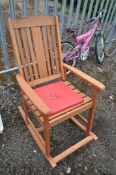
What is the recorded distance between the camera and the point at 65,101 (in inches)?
81.7

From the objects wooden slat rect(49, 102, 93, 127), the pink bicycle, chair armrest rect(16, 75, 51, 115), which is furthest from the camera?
the pink bicycle

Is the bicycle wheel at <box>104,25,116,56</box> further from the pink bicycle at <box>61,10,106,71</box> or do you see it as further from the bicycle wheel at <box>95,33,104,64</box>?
the pink bicycle at <box>61,10,106,71</box>

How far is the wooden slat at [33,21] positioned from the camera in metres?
2.09

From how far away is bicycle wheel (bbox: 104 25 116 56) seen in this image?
449 centimetres

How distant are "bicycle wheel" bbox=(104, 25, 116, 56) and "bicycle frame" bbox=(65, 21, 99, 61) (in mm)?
846

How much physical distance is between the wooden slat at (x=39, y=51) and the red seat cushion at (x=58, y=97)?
0.22 meters

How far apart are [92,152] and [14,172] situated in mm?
962

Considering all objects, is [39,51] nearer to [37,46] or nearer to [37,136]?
[37,46]

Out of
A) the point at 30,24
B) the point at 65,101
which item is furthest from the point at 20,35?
the point at 65,101

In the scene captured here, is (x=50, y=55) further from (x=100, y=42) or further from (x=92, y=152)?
(x=100, y=42)

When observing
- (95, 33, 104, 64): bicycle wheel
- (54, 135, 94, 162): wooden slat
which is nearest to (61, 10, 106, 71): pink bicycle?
(95, 33, 104, 64): bicycle wheel

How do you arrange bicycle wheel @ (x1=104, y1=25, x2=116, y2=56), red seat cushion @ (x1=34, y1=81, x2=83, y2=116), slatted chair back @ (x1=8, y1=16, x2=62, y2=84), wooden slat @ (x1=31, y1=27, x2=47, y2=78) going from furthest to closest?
bicycle wheel @ (x1=104, y1=25, x2=116, y2=56) → wooden slat @ (x1=31, y1=27, x2=47, y2=78) → slatted chair back @ (x1=8, y1=16, x2=62, y2=84) → red seat cushion @ (x1=34, y1=81, x2=83, y2=116)

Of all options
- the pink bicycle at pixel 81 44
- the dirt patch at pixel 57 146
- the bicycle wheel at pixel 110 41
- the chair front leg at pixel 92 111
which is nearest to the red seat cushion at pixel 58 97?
the chair front leg at pixel 92 111

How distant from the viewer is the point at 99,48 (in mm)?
4078
